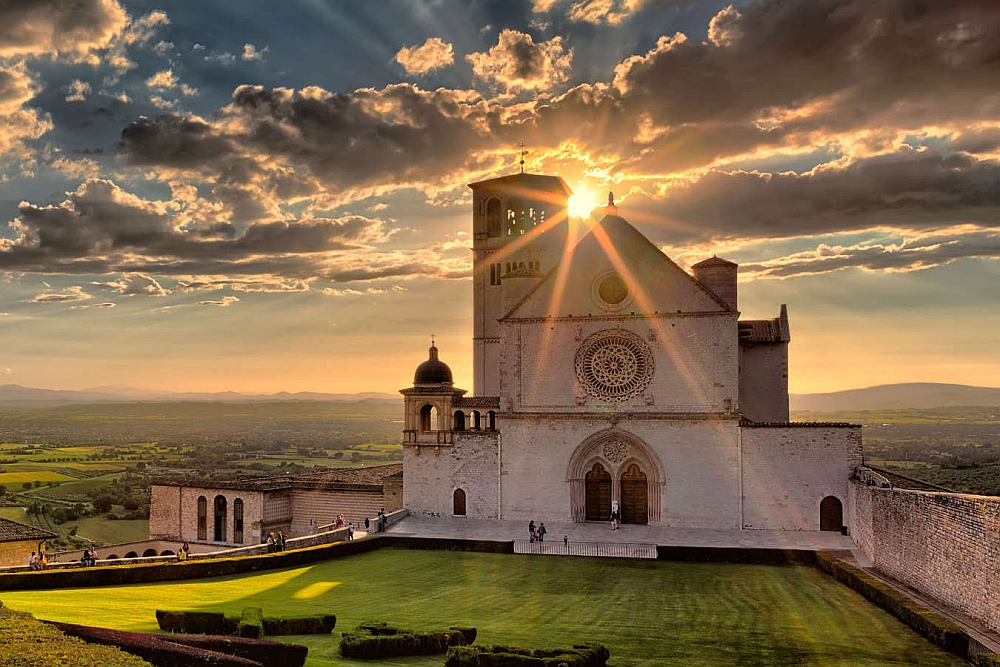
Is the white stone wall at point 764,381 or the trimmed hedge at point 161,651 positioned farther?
the white stone wall at point 764,381

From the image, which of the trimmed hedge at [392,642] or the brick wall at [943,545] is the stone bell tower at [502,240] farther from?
the trimmed hedge at [392,642]

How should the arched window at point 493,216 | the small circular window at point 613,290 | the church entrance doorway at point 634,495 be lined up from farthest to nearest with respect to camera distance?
the arched window at point 493,216
the small circular window at point 613,290
the church entrance doorway at point 634,495

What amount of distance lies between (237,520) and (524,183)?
27.9 meters

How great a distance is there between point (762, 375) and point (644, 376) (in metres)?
8.44

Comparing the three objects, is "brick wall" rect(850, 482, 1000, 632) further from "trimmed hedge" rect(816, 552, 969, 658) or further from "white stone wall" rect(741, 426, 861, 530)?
"white stone wall" rect(741, 426, 861, 530)

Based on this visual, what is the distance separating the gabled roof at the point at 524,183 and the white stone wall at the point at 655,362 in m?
15.4

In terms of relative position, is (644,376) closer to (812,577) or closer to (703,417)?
(703,417)

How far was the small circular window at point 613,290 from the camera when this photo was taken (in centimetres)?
4190

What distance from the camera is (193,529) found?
Answer: 4784cm

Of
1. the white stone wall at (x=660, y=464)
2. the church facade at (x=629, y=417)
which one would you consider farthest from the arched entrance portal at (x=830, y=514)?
the white stone wall at (x=660, y=464)

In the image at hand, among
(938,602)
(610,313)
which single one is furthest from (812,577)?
(610,313)

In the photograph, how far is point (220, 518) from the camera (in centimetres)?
4694

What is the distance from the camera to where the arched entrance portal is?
3784 cm

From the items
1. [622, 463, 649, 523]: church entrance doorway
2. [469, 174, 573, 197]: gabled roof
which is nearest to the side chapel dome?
[622, 463, 649, 523]: church entrance doorway
